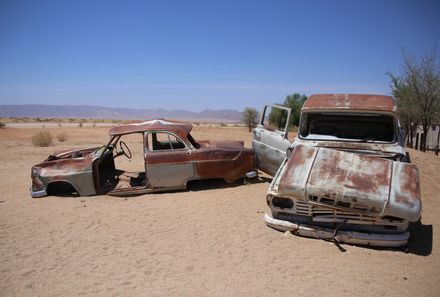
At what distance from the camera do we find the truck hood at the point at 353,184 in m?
4.29

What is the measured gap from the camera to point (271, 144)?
747 centimetres

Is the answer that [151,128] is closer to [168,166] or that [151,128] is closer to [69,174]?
[168,166]

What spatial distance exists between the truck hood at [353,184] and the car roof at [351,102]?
1.17 m

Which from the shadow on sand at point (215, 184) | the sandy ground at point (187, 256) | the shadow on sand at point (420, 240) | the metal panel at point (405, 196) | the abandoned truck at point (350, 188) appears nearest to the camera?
the sandy ground at point (187, 256)

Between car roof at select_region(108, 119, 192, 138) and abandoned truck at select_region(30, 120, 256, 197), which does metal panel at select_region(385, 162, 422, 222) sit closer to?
abandoned truck at select_region(30, 120, 256, 197)

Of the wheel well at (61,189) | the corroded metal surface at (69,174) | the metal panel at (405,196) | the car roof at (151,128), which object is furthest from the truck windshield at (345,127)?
the wheel well at (61,189)

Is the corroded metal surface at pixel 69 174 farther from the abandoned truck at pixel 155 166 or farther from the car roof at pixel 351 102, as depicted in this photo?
the car roof at pixel 351 102

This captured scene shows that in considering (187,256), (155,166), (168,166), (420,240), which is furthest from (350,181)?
(155,166)

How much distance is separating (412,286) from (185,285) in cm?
244

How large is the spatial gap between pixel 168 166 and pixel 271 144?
2275 mm

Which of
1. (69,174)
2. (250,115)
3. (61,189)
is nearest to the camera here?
(69,174)

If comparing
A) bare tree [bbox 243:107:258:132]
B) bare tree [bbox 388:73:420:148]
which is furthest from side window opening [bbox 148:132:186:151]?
bare tree [bbox 243:107:258:132]

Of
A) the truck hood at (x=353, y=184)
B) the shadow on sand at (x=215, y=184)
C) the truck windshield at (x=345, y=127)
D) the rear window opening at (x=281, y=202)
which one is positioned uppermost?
the truck windshield at (x=345, y=127)

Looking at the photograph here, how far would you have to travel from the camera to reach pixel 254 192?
7.50 meters
